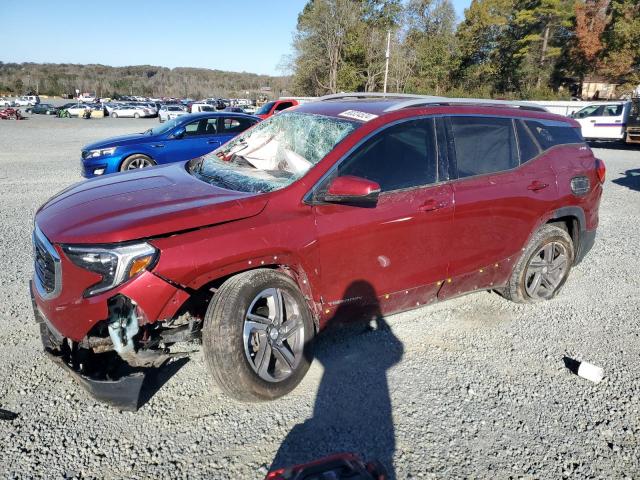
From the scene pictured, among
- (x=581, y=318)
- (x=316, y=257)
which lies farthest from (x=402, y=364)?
(x=581, y=318)

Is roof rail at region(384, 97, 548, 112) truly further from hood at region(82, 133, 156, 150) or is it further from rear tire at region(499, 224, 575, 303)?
hood at region(82, 133, 156, 150)

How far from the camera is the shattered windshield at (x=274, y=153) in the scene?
11.0ft

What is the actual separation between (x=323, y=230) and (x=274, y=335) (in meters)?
0.72

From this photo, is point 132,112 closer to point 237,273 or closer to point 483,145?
point 483,145

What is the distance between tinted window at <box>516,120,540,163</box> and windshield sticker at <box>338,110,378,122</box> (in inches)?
58.5

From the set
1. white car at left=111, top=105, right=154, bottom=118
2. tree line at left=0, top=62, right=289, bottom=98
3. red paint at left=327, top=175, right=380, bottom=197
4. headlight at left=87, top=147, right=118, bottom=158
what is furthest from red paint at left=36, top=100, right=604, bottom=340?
tree line at left=0, top=62, right=289, bottom=98

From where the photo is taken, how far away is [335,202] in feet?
10.2

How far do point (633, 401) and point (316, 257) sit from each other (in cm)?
226

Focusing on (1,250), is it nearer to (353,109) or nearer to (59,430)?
(59,430)

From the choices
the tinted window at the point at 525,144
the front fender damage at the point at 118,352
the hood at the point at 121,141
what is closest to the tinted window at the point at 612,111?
the hood at the point at 121,141

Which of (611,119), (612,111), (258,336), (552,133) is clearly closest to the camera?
(258,336)

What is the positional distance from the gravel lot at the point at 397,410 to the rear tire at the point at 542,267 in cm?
18

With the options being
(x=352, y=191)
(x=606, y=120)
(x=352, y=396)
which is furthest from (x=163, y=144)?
(x=606, y=120)

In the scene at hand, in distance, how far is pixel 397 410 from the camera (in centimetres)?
297
